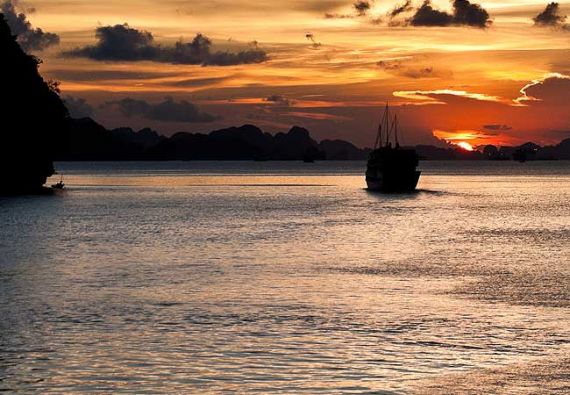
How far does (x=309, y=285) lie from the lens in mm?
47062

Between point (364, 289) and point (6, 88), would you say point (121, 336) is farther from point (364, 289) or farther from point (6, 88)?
point (6, 88)

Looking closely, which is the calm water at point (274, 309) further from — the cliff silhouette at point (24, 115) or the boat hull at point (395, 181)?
the boat hull at point (395, 181)

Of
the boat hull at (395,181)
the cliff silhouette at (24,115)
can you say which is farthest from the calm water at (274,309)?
the boat hull at (395,181)

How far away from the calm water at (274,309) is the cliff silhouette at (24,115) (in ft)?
204

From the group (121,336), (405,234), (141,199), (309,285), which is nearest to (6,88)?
(141,199)

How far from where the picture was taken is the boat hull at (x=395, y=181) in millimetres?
184038

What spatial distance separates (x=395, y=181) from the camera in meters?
185

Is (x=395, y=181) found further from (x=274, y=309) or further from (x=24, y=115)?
(x=274, y=309)

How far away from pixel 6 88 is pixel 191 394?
131m

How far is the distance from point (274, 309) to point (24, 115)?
11744 centimetres

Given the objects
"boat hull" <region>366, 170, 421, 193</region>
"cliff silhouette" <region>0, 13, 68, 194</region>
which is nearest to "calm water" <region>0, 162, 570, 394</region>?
"cliff silhouette" <region>0, 13, 68, 194</region>

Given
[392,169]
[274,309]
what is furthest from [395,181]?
[274,309]

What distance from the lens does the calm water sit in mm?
26688

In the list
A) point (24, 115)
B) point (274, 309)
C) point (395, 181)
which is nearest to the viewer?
point (274, 309)
